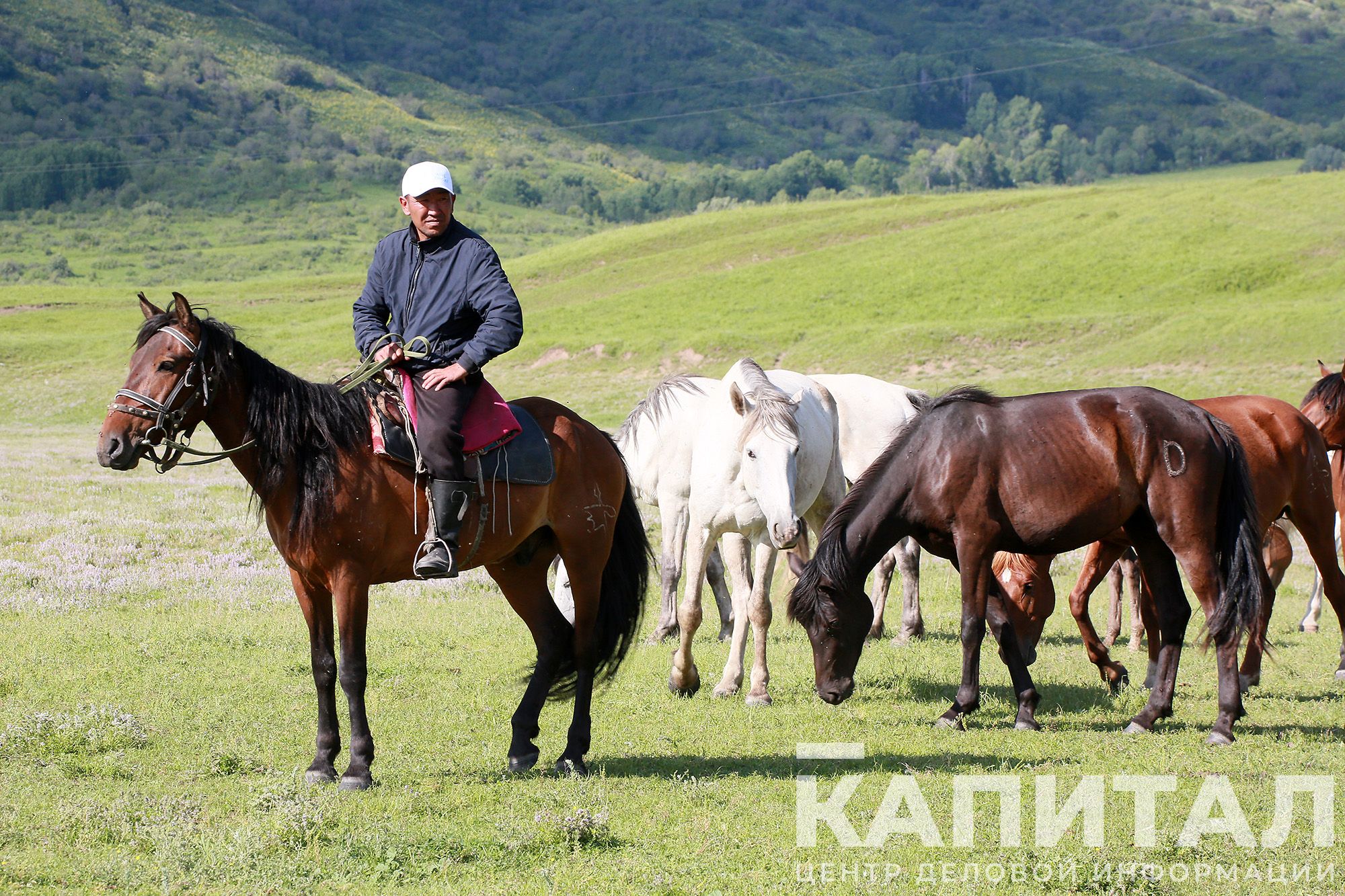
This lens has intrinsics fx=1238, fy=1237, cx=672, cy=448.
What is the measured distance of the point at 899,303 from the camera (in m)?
59.9

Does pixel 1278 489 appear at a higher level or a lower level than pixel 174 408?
lower

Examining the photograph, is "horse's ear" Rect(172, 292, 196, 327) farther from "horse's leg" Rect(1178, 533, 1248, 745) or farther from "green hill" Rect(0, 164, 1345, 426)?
"green hill" Rect(0, 164, 1345, 426)

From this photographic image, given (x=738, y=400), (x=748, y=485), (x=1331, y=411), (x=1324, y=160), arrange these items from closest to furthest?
(x=748, y=485)
(x=738, y=400)
(x=1331, y=411)
(x=1324, y=160)

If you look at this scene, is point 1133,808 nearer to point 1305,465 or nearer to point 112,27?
point 1305,465

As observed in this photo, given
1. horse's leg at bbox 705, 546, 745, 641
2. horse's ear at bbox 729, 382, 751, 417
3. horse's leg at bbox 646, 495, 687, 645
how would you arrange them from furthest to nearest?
horse's leg at bbox 705, 546, 745, 641
horse's leg at bbox 646, 495, 687, 645
horse's ear at bbox 729, 382, 751, 417

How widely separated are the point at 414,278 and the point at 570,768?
10.2ft

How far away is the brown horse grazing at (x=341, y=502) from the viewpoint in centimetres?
668

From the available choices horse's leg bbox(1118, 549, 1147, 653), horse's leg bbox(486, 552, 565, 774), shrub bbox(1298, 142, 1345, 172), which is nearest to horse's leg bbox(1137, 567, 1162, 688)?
horse's leg bbox(1118, 549, 1147, 653)

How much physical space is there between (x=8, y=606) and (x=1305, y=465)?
12154 mm

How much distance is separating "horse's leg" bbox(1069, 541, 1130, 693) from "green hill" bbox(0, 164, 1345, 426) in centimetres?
2612

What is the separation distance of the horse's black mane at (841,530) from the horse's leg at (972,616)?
2.63ft

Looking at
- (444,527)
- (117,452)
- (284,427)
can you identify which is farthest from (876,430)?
(117,452)

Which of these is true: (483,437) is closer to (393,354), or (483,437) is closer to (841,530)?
(393,354)

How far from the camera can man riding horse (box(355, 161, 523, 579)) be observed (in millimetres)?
7078
